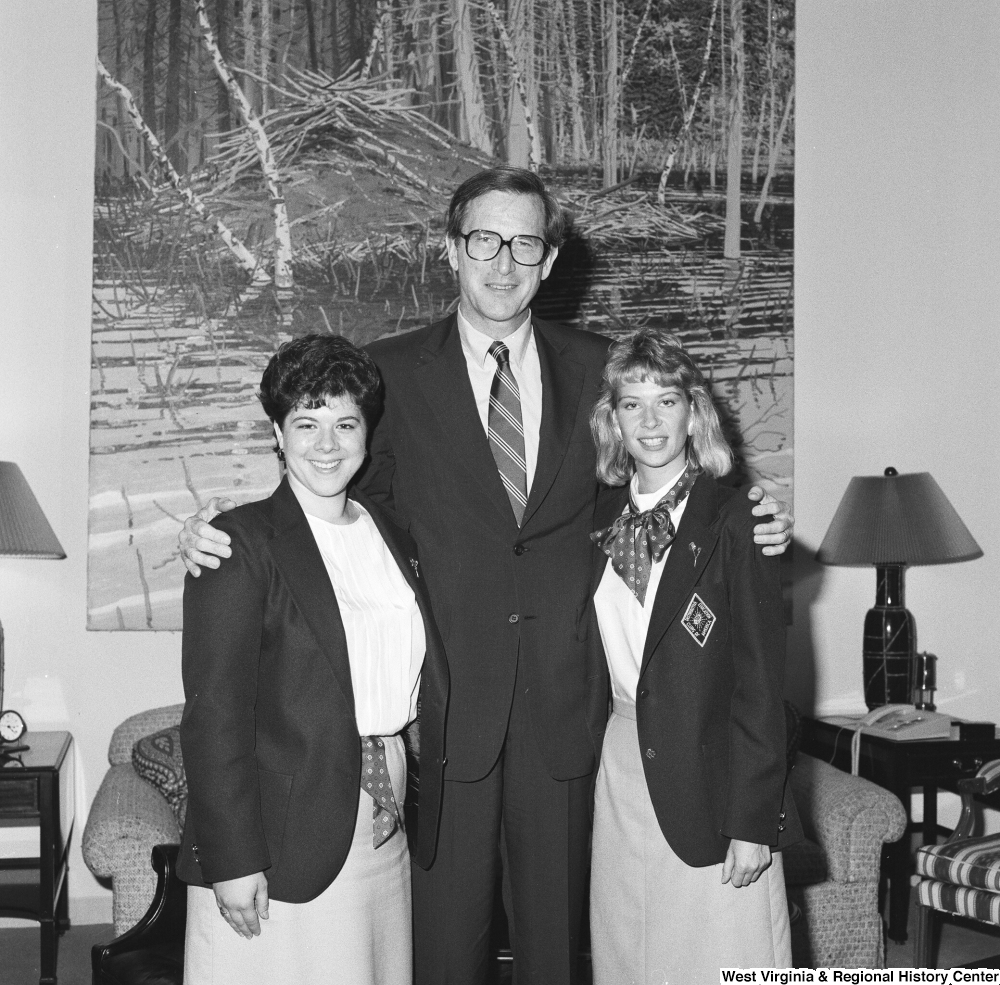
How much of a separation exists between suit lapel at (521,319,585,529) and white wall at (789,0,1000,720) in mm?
2080

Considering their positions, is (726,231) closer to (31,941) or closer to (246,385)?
(246,385)

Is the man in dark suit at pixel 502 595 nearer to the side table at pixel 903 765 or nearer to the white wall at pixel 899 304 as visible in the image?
the side table at pixel 903 765

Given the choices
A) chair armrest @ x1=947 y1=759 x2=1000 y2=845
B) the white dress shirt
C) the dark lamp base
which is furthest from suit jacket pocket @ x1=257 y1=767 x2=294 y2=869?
the dark lamp base

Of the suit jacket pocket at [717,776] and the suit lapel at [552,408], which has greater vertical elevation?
the suit lapel at [552,408]

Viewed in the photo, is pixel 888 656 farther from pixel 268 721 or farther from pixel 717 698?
pixel 268 721

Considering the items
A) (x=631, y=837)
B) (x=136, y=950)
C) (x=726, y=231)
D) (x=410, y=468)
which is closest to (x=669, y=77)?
(x=726, y=231)

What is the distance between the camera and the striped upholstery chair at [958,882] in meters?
3.10

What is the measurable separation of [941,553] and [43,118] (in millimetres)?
3348

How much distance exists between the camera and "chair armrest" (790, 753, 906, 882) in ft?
10.7

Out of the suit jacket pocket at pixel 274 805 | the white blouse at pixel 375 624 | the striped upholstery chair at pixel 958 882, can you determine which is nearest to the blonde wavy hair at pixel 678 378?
the white blouse at pixel 375 624

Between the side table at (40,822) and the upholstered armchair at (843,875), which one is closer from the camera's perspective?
the upholstered armchair at (843,875)

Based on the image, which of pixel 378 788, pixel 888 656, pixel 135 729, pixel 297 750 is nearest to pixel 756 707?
pixel 378 788

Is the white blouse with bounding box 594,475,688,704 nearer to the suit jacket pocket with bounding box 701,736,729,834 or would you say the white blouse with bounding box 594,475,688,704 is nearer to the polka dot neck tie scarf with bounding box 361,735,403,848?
the suit jacket pocket with bounding box 701,736,729,834

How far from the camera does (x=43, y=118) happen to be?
3.88 metres
